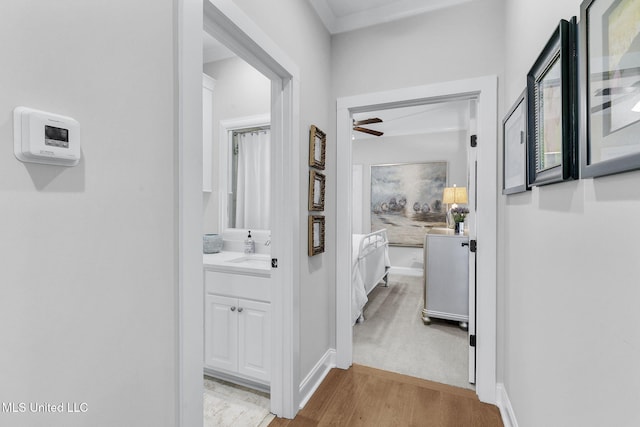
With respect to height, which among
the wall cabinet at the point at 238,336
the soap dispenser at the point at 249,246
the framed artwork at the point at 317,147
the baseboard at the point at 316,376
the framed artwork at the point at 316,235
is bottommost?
the baseboard at the point at 316,376

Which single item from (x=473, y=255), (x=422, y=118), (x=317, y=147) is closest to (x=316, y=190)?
(x=317, y=147)

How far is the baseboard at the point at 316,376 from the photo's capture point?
1.97 meters

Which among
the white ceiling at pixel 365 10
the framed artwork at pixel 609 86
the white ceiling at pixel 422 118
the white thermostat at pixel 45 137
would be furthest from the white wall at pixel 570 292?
the white ceiling at pixel 422 118

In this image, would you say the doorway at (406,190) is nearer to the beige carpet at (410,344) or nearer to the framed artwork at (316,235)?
the beige carpet at (410,344)

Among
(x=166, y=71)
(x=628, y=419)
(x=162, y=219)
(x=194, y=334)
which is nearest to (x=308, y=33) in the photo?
(x=166, y=71)

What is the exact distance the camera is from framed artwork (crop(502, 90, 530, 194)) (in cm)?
143

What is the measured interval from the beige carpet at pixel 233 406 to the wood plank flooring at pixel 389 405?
126 millimetres

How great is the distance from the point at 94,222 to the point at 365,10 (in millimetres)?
2317

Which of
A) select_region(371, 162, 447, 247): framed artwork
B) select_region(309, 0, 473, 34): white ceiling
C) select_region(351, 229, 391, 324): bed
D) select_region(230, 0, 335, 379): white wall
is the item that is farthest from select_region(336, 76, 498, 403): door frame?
select_region(371, 162, 447, 247): framed artwork

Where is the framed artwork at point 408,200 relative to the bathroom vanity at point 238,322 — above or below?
above

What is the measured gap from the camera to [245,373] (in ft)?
6.71

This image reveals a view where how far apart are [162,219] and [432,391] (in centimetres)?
208

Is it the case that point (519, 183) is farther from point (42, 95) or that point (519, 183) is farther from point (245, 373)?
point (245, 373)

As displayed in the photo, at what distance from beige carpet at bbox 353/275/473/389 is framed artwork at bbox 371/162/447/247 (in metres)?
1.79
